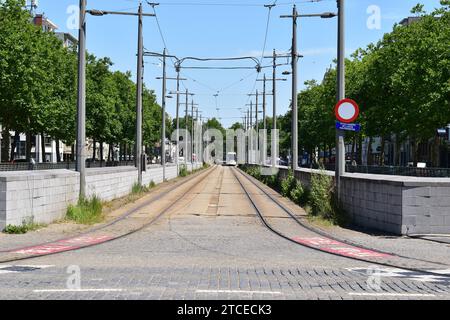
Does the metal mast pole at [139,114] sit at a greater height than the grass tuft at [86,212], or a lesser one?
greater

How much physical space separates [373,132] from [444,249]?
3834 centimetres

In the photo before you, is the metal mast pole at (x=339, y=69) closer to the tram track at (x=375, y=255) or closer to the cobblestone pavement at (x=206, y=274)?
the tram track at (x=375, y=255)

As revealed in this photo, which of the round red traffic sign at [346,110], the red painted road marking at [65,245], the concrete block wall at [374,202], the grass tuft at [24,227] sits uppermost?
the round red traffic sign at [346,110]

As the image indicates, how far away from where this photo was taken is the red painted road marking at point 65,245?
37.4 ft

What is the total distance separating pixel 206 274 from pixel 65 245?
4449mm

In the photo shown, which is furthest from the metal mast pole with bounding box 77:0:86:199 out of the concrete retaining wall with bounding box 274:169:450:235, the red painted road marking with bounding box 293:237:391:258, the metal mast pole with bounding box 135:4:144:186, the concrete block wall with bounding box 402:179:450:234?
the metal mast pole with bounding box 135:4:144:186

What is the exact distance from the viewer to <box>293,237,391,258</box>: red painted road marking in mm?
11156

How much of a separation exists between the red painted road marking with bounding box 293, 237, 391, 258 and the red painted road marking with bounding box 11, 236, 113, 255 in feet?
13.6

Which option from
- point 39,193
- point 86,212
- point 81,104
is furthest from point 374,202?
point 81,104

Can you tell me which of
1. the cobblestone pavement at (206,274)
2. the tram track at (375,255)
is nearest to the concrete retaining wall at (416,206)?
the tram track at (375,255)

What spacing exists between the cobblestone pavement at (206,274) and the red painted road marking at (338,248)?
1.33ft

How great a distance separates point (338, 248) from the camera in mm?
12203

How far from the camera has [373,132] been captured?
49.3 metres

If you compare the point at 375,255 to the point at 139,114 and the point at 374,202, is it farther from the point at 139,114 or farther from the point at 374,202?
the point at 139,114
